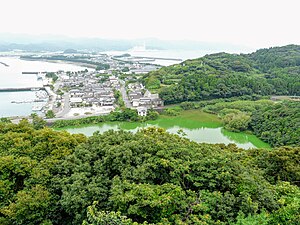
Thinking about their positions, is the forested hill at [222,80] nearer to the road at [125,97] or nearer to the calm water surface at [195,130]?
the road at [125,97]

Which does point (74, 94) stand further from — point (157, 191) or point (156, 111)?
point (157, 191)

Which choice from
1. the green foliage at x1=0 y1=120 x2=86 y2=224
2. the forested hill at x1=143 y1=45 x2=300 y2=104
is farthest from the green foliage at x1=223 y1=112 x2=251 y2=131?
the green foliage at x1=0 y1=120 x2=86 y2=224

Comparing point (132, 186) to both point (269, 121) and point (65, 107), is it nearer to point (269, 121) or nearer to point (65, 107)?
point (269, 121)

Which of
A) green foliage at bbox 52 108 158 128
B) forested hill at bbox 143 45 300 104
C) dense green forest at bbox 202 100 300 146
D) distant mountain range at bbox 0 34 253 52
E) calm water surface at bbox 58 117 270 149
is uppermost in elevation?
distant mountain range at bbox 0 34 253 52

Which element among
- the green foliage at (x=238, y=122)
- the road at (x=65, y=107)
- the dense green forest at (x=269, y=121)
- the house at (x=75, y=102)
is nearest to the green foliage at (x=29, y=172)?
the dense green forest at (x=269, y=121)

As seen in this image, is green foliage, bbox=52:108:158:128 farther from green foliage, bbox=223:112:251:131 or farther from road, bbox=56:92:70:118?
green foliage, bbox=223:112:251:131

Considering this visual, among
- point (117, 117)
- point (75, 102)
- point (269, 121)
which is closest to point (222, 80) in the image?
point (269, 121)

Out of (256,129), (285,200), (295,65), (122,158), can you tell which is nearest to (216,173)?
(285,200)
